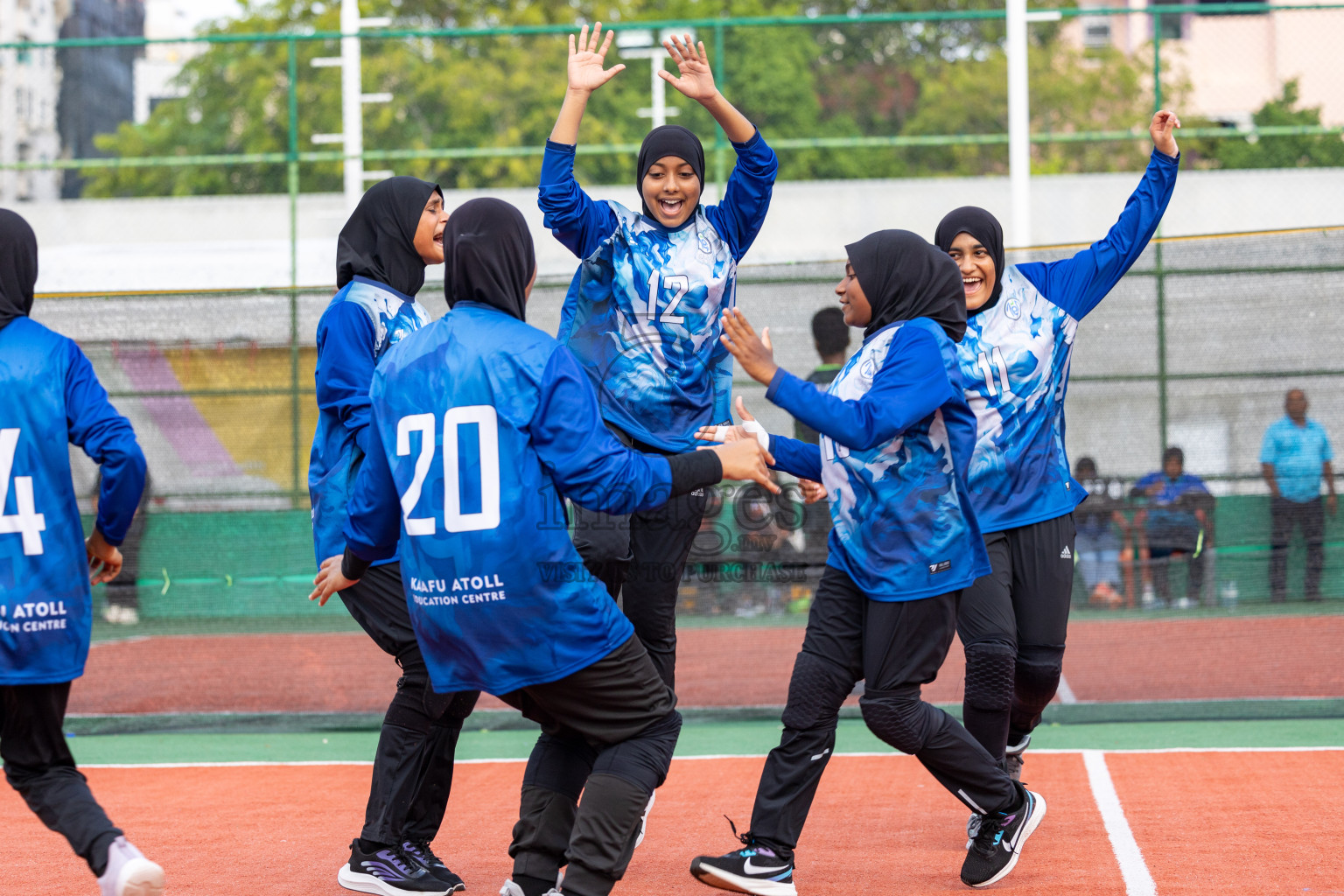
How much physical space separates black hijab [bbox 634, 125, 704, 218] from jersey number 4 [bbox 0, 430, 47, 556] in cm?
216

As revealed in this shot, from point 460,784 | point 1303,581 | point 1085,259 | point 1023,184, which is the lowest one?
point 460,784

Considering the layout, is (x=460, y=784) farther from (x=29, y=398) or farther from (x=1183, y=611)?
(x=1183, y=611)

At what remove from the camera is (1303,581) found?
859cm

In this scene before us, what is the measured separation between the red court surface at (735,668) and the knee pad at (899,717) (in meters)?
4.06

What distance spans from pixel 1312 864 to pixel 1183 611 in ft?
15.1

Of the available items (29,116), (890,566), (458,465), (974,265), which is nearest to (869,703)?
(890,566)

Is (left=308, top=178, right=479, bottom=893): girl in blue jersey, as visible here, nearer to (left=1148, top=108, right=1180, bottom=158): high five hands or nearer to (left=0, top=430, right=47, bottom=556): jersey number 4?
(left=0, top=430, right=47, bottom=556): jersey number 4

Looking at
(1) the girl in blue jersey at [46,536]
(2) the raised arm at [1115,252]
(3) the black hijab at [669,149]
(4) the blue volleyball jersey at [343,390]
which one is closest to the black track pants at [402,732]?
(4) the blue volleyball jersey at [343,390]

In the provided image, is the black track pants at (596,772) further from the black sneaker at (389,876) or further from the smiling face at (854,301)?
the smiling face at (854,301)

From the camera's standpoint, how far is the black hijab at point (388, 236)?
15.7ft

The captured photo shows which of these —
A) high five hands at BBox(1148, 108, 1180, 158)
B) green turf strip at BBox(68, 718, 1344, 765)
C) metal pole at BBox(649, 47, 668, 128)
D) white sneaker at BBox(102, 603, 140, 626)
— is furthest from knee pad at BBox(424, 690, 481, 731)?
metal pole at BBox(649, 47, 668, 128)

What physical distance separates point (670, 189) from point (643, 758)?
6.73 ft

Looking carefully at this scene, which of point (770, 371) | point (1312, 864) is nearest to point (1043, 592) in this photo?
point (1312, 864)

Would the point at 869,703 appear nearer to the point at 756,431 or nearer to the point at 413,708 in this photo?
the point at 756,431
